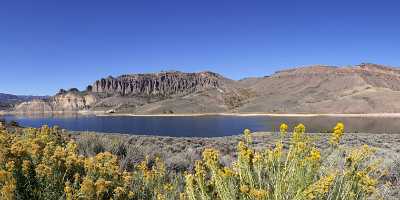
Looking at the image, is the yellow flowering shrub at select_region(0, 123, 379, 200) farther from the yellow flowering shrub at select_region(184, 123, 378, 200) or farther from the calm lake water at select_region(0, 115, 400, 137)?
the calm lake water at select_region(0, 115, 400, 137)

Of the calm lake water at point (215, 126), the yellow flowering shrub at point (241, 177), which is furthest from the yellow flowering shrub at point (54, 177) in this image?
the calm lake water at point (215, 126)

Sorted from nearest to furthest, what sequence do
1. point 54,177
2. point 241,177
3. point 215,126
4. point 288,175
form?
point 288,175
point 241,177
point 54,177
point 215,126

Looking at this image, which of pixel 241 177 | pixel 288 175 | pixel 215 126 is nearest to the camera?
pixel 288 175

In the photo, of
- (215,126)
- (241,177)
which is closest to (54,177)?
(241,177)

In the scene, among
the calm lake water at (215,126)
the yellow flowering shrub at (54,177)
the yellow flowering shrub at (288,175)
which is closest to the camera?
the yellow flowering shrub at (288,175)

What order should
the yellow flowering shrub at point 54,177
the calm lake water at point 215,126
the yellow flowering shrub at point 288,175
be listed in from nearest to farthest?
1. the yellow flowering shrub at point 288,175
2. the yellow flowering shrub at point 54,177
3. the calm lake water at point 215,126

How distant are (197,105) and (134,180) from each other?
171236 mm

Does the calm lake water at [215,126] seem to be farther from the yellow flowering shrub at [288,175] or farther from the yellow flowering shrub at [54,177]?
the yellow flowering shrub at [288,175]

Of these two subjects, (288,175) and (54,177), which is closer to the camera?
(288,175)

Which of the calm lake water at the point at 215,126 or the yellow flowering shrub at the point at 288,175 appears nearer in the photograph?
the yellow flowering shrub at the point at 288,175

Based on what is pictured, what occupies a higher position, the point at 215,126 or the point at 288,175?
the point at 288,175

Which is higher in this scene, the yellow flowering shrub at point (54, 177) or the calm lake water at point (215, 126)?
the yellow flowering shrub at point (54, 177)

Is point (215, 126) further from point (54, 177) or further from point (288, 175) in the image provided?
point (288, 175)

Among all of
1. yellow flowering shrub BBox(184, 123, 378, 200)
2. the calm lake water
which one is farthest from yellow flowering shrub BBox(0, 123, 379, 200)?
the calm lake water
